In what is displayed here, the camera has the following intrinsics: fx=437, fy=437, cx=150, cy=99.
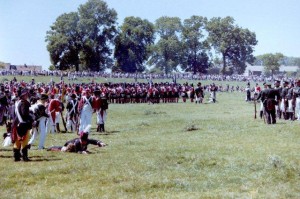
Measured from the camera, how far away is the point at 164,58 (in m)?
110

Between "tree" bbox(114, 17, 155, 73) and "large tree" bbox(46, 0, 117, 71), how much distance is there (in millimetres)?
4538

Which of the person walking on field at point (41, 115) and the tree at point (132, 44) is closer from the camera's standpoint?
the person walking on field at point (41, 115)

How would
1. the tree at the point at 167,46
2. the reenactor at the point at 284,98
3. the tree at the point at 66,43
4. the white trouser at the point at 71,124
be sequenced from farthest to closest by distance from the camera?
the tree at the point at 167,46 < the tree at the point at 66,43 < the reenactor at the point at 284,98 < the white trouser at the point at 71,124

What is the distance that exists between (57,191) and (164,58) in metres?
102

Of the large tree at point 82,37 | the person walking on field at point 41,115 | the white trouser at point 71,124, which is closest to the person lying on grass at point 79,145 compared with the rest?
the person walking on field at point 41,115

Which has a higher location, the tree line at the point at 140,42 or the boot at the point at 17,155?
the tree line at the point at 140,42

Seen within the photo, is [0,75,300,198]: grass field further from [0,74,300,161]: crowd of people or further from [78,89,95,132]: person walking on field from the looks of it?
[78,89,95,132]: person walking on field

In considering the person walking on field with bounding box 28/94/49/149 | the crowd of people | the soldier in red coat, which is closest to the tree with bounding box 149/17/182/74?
the crowd of people

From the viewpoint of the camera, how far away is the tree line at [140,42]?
94312 mm

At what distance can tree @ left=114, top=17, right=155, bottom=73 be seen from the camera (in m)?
103

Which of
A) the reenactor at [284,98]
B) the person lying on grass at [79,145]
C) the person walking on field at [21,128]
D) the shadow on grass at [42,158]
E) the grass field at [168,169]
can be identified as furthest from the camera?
the reenactor at [284,98]

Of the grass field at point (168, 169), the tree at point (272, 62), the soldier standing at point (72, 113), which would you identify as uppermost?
the tree at point (272, 62)

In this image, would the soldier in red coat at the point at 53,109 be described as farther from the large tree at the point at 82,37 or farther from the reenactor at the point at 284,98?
the large tree at the point at 82,37

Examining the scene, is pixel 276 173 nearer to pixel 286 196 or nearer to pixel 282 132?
pixel 286 196
